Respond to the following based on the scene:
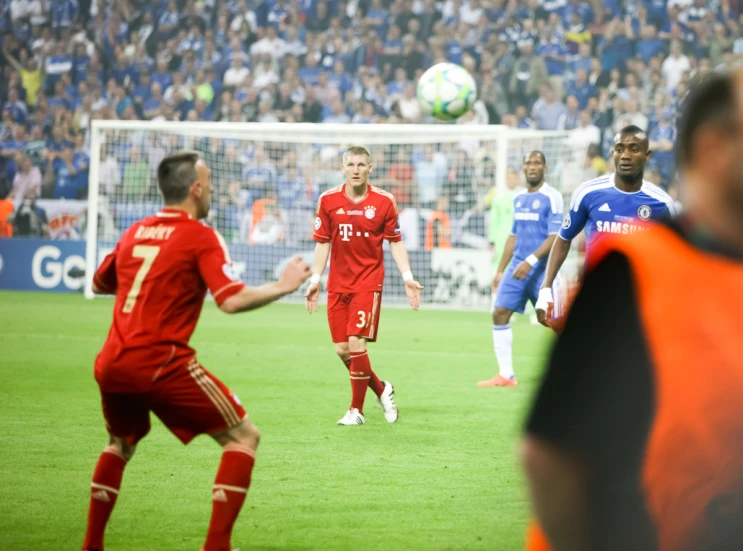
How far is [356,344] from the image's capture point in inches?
359

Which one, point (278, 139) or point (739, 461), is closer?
point (739, 461)


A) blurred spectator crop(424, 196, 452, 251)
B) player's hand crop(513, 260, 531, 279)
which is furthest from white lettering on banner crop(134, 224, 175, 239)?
blurred spectator crop(424, 196, 452, 251)

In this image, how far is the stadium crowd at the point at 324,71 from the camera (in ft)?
73.5

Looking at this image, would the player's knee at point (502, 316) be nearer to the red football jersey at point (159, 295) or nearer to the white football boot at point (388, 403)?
the white football boot at point (388, 403)

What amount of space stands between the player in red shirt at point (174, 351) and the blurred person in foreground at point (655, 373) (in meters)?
3.00

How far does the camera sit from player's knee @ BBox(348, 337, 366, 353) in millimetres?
9109

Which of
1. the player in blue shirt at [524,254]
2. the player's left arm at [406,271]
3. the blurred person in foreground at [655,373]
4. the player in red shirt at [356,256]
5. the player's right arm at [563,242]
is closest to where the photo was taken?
the blurred person in foreground at [655,373]

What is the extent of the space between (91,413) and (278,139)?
1327cm

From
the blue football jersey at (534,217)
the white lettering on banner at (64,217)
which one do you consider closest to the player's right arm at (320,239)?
the blue football jersey at (534,217)

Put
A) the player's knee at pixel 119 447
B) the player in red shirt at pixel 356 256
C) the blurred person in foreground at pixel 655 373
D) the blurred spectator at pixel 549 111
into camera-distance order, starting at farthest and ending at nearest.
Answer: the blurred spectator at pixel 549 111 < the player in red shirt at pixel 356 256 < the player's knee at pixel 119 447 < the blurred person in foreground at pixel 655 373

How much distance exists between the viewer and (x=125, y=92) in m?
26.5

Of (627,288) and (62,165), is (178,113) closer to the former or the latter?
(62,165)

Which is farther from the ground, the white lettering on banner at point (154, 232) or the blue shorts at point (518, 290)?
the white lettering on banner at point (154, 232)

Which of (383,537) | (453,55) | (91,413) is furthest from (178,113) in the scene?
(383,537)
